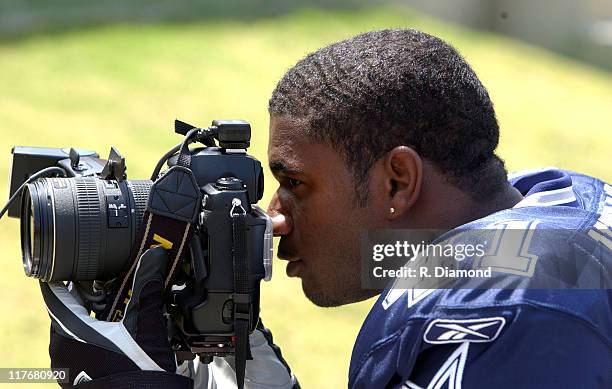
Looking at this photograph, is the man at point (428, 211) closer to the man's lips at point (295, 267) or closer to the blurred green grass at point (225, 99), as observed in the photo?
the man's lips at point (295, 267)

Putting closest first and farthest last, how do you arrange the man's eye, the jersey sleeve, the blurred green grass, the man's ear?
the jersey sleeve < the man's ear < the man's eye < the blurred green grass

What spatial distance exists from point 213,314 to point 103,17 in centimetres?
668

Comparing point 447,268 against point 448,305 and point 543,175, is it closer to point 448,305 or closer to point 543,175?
point 448,305

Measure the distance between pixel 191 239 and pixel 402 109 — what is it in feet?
1.72

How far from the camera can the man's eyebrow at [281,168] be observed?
2.28 m

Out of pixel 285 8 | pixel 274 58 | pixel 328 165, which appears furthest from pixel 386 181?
pixel 285 8

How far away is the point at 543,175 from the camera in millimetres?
2482

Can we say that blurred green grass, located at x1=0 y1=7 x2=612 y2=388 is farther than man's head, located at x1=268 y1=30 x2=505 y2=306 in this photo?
Yes

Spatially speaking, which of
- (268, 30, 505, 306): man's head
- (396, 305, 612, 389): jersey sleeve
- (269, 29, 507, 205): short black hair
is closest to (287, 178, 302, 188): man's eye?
(268, 30, 505, 306): man's head

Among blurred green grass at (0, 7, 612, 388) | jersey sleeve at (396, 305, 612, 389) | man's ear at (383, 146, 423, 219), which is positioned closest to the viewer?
jersey sleeve at (396, 305, 612, 389)

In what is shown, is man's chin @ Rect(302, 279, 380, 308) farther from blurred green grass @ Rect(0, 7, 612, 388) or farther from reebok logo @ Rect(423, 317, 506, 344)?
blurred green grass @ Rect(0, 7, 612, 388)

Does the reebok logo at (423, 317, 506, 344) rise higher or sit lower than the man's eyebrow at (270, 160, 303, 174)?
lower

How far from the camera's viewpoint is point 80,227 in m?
2.23

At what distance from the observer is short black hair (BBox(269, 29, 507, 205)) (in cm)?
221
